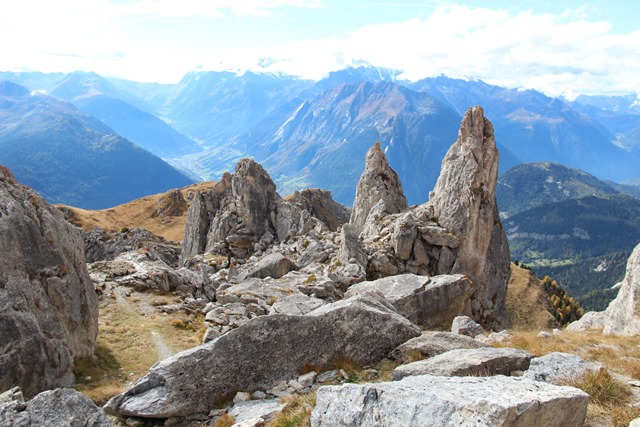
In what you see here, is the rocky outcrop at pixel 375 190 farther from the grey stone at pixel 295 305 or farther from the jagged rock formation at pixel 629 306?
the jagged rock formation at pixel 629 306

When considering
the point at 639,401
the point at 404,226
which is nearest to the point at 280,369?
the point at 639,401

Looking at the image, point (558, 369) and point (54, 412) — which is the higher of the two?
point (54, 412)

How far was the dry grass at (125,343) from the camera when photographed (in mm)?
20359

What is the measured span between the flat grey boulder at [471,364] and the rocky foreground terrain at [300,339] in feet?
0.16

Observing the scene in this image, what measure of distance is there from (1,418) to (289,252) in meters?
43.6

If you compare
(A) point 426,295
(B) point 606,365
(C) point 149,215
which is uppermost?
(B) point 606,365

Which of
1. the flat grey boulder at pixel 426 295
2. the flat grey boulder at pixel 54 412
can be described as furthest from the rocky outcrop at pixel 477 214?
the flat grey boulder at pixel 54 412

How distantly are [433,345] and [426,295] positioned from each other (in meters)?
16.4

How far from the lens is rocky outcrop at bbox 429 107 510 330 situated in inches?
1934

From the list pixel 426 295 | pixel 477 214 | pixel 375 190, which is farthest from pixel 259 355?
pixel 375 190

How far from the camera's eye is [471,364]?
13.6 m

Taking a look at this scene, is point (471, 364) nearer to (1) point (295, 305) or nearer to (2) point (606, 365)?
(2) point (606, 365)

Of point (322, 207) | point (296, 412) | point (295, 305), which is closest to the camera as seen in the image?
point (296, 412)

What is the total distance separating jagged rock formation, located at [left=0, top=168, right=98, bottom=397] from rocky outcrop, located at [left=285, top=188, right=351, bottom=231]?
85974 mm
